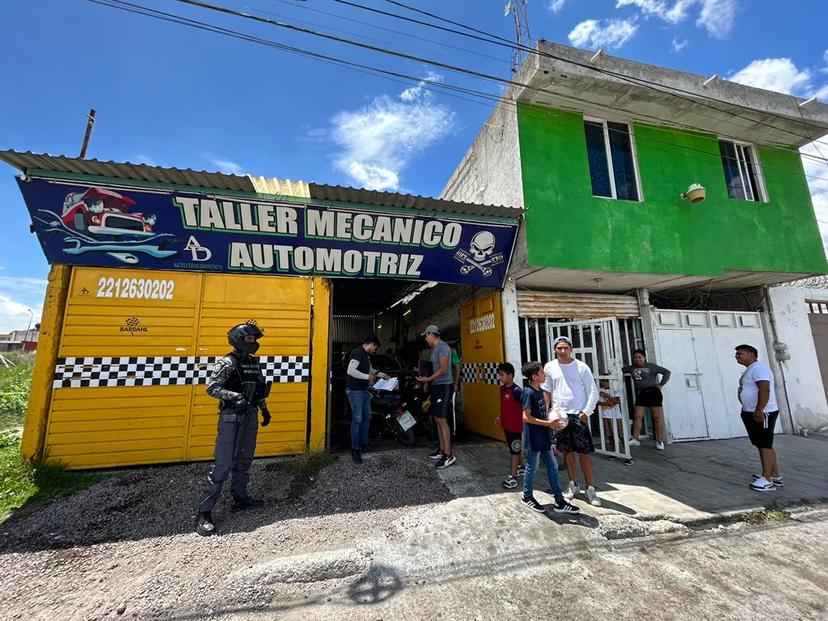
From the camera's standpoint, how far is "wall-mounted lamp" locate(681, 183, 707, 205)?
20.9 feet

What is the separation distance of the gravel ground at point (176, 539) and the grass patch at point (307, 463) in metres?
0.12

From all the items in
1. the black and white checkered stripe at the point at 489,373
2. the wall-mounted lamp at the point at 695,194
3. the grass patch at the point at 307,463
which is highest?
the wall-mounted lamp at the point at 695,194

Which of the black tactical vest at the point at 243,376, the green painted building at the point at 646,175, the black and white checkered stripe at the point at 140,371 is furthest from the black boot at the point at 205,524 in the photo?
the green painted building at the point at 646,175

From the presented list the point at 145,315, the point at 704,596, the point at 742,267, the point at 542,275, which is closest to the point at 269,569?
the point at 704,596

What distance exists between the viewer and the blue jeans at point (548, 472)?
3547 mm

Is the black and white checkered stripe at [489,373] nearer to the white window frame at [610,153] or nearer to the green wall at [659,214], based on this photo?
the green wall at [659,214]

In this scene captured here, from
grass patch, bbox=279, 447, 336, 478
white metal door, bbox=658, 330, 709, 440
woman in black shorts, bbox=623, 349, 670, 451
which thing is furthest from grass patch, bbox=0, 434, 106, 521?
white metal door, bbox=658, 330, 709, 440

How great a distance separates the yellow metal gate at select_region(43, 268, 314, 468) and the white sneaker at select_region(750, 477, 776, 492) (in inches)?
234

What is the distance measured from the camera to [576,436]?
3.80 m

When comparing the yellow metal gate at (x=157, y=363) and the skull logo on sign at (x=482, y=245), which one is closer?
the yellow metal gate at (x=157, y=363)

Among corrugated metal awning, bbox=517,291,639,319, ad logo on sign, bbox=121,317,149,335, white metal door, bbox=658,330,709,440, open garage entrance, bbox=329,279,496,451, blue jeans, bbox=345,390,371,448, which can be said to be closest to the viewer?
ad logo on sign, bbox=121,317,149,335

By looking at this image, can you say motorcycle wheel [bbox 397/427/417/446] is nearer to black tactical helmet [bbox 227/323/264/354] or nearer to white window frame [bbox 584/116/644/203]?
black tactical helmet [bbox 227/323/264/354]

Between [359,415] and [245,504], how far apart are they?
1822 millimetres

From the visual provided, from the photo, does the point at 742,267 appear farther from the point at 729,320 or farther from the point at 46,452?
the point at 46,452
